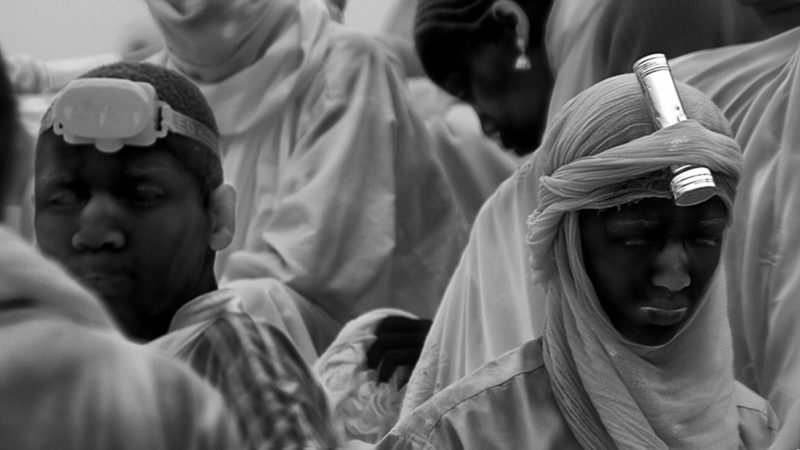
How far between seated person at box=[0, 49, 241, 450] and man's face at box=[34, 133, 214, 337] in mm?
1461

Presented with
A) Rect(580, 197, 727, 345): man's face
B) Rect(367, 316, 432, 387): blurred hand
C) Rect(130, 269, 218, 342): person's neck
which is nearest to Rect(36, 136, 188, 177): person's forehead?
Rect(130, 269, 218, 342): person's neck

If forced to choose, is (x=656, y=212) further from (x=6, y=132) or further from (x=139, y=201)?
(x=6, y=132)

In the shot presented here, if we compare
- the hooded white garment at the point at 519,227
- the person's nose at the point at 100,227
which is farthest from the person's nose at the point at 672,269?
the person's nose at the point at 100,227

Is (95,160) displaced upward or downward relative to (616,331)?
downward

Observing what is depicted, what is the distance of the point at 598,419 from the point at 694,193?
0.36 metres

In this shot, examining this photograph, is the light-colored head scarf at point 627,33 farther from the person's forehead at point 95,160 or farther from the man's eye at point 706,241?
the man's eye at point 706,241

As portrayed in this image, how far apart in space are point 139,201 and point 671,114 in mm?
892

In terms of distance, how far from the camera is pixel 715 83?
153 inches

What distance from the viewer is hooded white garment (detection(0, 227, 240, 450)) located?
4.72 feet

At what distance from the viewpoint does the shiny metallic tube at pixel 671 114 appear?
268 centimetres

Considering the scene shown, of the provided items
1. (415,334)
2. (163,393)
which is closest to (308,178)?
(415,334)

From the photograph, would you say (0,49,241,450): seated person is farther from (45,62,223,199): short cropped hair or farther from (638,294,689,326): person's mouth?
(45,62,223,199): short cropped hair

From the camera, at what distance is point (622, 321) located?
2.74 m

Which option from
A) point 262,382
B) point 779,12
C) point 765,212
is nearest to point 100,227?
point 262,382
